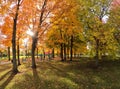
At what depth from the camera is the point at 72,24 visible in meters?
27.2

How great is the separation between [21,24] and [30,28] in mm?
1402

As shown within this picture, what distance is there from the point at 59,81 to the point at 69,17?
9982mm

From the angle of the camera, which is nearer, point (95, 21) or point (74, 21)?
point (74, 21)

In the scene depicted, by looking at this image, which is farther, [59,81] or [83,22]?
[83,22]

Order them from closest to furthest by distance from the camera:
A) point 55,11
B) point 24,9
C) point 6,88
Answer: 1. point 6,88
2. point 24,9
3. point 55,11

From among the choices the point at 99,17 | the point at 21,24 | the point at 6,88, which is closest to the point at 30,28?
the point at 21,24

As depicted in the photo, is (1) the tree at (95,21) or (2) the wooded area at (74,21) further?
(1) the tree at (95,21)

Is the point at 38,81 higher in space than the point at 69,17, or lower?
lower

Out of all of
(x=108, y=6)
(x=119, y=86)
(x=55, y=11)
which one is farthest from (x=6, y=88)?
(x=108, y=6)

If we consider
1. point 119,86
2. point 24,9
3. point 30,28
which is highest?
point 24,9

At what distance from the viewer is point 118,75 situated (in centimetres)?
2469

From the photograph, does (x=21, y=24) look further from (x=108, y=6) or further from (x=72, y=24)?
(x=108, y=6)

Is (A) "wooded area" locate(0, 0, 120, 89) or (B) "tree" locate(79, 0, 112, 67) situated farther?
(B) "tree" locate(79, 0, 112, 67)

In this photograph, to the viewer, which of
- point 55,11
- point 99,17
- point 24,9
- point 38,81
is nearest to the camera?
point 38,81
